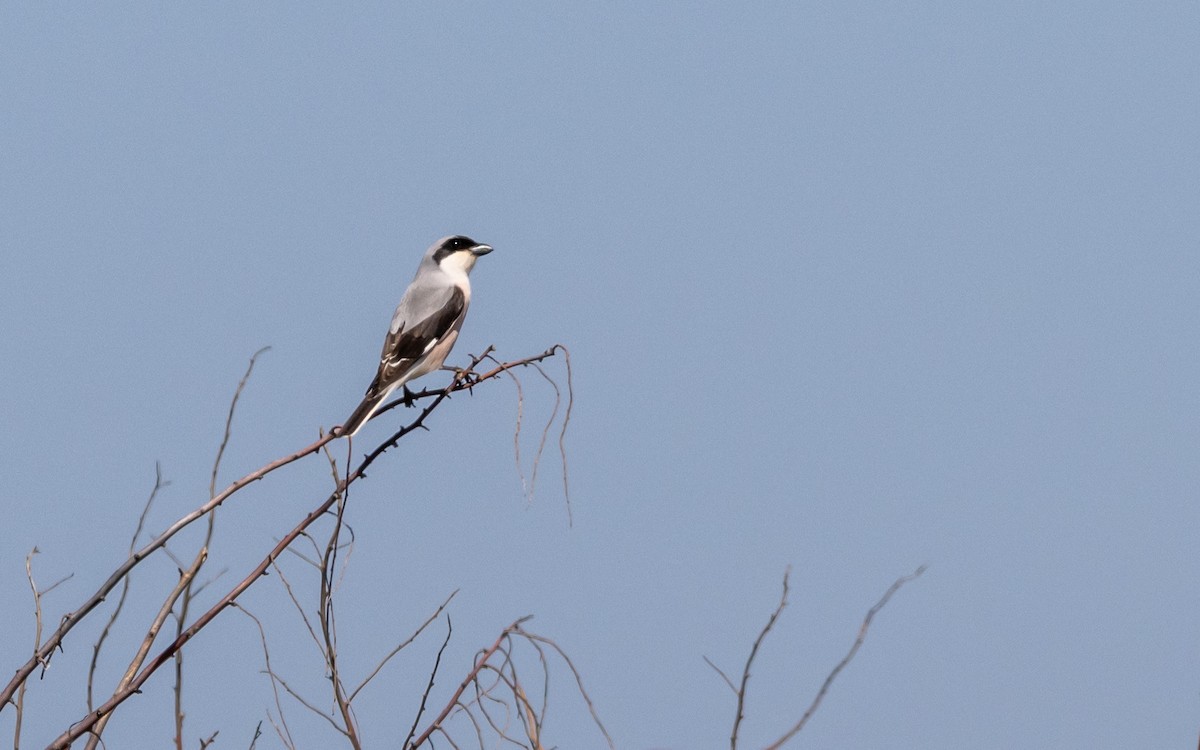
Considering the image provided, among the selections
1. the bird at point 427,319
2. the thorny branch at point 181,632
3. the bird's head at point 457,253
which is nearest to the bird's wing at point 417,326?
the bird at point 427,319

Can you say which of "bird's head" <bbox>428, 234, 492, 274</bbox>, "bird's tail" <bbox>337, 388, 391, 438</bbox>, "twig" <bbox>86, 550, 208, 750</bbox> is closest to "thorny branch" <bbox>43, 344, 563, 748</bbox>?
"twig" <bbox>86, 550, 208, 750</bbox>

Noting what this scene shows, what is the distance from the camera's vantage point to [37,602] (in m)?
2.62

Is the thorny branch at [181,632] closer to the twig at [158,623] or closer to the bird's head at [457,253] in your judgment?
the twig at [158,623]

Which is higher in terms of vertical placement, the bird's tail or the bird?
the bird

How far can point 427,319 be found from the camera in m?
6.20

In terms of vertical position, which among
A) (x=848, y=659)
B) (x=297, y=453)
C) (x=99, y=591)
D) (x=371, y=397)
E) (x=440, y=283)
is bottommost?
(x=848, y=659)

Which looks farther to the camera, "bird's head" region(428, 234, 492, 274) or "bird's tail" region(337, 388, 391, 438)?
"bird's head" region(428, 234, 492, 274)

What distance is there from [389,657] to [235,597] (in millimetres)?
336

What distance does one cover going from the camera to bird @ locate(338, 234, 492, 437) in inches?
222

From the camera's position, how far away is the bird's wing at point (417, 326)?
573 centimetres

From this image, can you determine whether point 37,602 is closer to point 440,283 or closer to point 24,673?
point 24,673

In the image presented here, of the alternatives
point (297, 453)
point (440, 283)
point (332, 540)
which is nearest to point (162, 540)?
point (332, 540)

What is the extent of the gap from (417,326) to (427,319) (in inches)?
3.5

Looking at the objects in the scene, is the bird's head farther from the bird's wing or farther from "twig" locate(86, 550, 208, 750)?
"twig" locate(86, 550, 208, 750)
